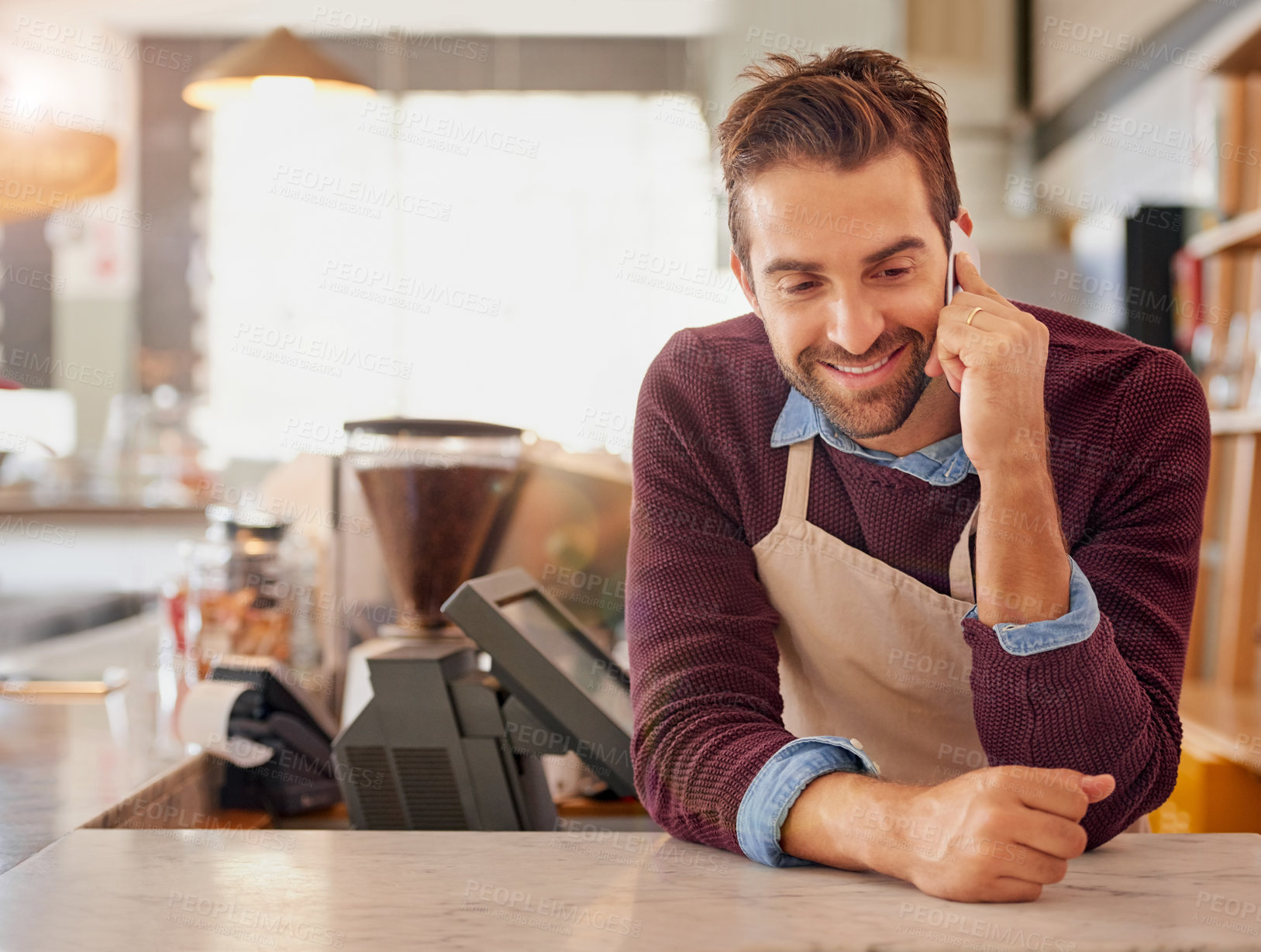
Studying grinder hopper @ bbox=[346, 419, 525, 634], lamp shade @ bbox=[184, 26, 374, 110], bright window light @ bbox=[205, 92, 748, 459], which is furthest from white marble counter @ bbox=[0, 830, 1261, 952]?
bright window light @ bbox=[205, 92, 748, 459]

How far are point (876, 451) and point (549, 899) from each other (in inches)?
21.0

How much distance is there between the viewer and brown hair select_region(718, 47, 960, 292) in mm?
960

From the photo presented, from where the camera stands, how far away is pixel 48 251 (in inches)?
231

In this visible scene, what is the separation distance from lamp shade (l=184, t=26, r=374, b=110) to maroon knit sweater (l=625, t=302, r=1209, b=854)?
5.94 feet

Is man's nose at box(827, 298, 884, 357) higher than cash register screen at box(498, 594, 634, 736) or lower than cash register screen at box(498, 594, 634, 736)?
higher

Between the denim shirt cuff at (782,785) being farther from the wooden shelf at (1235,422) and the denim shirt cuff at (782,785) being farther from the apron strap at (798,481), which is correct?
the wooden shelf at (1235,422)

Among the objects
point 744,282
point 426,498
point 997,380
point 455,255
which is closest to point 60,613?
point 426,498

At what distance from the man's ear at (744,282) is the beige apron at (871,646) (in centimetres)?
13

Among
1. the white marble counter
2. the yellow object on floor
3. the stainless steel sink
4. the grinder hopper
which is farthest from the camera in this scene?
the stainless steel sink

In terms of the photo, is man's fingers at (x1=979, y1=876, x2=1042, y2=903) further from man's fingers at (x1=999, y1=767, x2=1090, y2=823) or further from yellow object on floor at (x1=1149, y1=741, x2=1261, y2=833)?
yellow object on floor at (x1=1149, y1=741, x2=1261, y2=833)

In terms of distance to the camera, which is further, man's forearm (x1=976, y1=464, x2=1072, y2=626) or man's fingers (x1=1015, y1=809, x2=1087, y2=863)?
man's forearm (x1=976, y1=464, x2=1072, y2=626)

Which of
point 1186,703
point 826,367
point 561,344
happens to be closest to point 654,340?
point 561,344

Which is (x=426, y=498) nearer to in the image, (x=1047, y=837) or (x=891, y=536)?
(x=891, y=536)

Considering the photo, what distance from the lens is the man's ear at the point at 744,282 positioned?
1.07 meters
